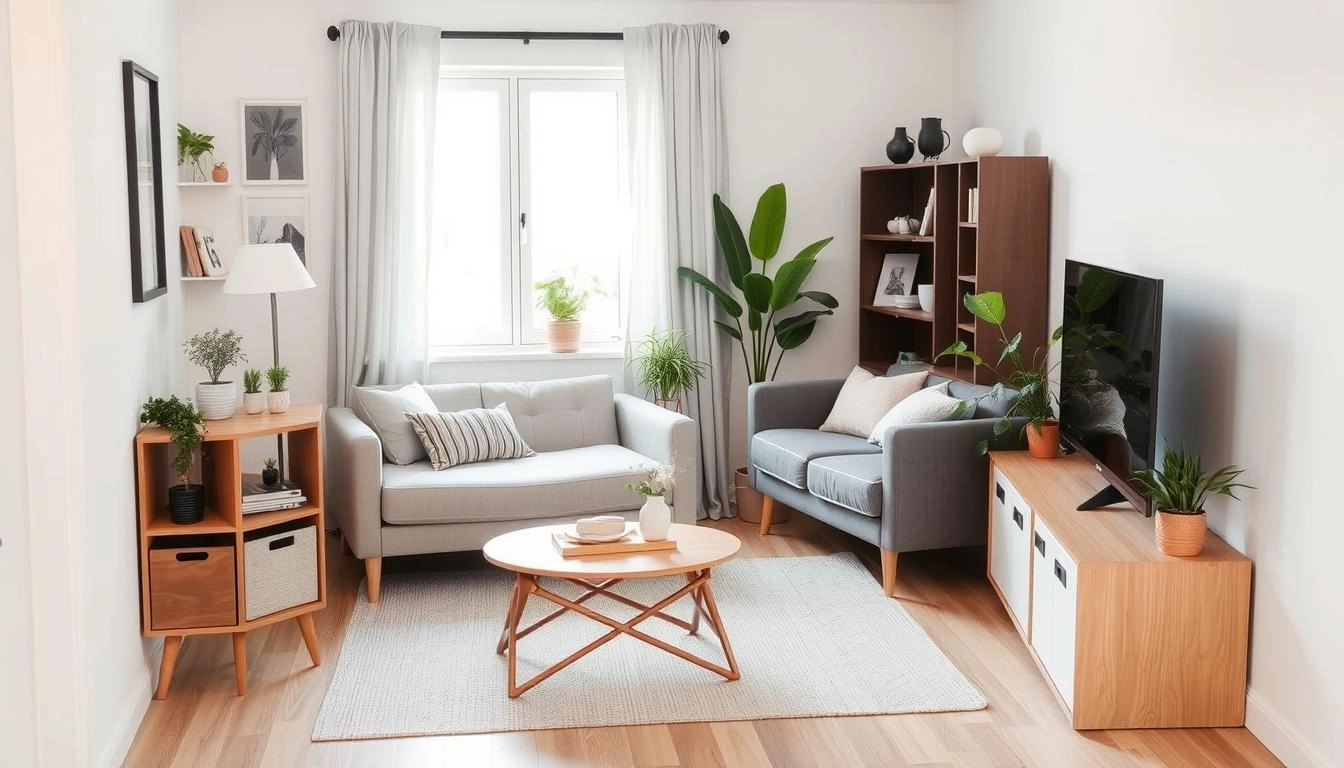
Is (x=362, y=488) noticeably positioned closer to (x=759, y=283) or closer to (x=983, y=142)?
(x=759, y=283)

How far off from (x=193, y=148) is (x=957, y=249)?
10.6ft

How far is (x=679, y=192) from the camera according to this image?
583cm

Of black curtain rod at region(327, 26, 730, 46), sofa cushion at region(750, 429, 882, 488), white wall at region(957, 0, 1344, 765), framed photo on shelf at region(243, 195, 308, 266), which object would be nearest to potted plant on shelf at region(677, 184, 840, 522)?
sofa cushion at region(750, 429, 882, 488)

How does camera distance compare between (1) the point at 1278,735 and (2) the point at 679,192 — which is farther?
(2) the point at 679,192

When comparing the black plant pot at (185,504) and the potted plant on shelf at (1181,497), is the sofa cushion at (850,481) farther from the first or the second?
the black plant pot at (185,504)

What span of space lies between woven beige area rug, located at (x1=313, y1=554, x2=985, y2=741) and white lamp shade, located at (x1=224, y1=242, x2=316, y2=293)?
1.21 m

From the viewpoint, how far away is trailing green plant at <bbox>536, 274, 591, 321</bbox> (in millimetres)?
5840

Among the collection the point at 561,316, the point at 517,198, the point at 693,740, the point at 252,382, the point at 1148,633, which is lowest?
the point at 693,740

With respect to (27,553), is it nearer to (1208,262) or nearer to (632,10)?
(1208,262)

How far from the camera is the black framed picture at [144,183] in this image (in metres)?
3.80

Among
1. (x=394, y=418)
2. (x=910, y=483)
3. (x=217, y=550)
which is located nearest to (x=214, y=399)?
(x=217, y=550)

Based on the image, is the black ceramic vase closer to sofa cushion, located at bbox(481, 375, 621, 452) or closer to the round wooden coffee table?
sofa cushion, located at bbox(481, 375, 621, 452)

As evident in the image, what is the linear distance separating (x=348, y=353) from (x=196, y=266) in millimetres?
746

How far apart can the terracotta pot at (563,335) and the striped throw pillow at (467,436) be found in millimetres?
670
